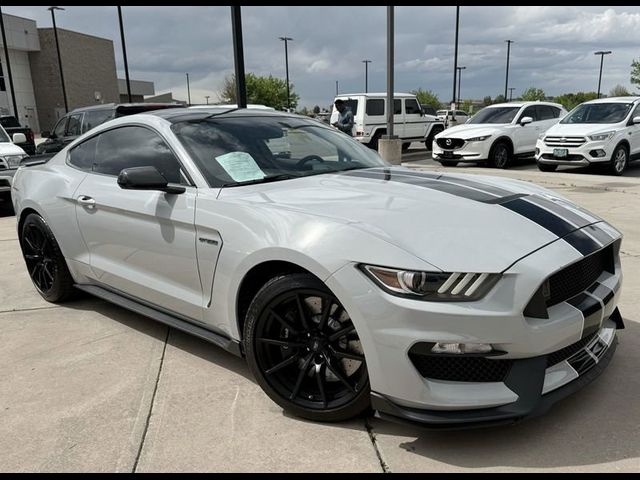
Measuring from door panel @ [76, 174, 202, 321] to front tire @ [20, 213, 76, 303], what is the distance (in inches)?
21.4

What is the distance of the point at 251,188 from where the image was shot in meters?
3.02

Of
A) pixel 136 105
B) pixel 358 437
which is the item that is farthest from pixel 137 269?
pixel 136 105

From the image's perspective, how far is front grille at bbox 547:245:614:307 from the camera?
2.37 m

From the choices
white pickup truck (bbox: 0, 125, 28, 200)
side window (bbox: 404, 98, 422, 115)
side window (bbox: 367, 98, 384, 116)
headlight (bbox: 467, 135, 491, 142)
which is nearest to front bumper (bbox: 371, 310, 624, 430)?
white pickup truck (bbox: 0, 125, 28, 200)

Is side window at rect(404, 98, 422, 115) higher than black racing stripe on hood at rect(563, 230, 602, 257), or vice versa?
side window at rect(404, 98, 422, 115)

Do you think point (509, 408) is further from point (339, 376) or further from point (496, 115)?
point (496, 115)

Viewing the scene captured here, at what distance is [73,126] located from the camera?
435 inches

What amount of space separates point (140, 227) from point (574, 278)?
2.43m

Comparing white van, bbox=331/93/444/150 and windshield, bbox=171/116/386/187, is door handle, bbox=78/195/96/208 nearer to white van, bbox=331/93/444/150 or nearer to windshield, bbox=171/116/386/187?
windshield, bbox=171/116/386/187

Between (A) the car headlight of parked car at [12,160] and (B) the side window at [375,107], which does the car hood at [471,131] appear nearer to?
(B) the side window at [375,107]

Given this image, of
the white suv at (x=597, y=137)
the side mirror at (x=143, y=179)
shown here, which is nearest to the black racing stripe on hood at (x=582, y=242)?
the side mirror at (x=143, y=179)

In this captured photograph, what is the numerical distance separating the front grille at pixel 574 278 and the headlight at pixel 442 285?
1.16 feet
